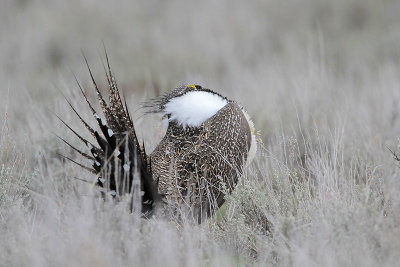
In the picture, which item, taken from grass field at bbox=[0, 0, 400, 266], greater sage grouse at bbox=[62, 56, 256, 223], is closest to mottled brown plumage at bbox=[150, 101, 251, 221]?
greater sage grouse at bbox=[62, 56, 256, 223]

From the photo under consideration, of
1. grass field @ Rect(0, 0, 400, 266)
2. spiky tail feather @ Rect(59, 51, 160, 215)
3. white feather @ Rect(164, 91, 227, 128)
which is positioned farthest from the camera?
white feather @ Rect(164, 91, 227, 128)

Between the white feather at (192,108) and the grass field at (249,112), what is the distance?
0.23m

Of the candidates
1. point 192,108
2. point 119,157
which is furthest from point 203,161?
point 119,157

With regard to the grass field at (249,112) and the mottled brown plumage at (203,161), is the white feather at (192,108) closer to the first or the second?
the mottled brown plumage at (203,161)

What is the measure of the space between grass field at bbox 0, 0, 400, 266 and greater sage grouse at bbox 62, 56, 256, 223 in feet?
0.45

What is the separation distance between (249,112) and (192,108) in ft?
7.10

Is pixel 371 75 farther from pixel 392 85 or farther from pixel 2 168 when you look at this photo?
pixel 2 168

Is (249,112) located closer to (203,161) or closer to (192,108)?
(192,108)

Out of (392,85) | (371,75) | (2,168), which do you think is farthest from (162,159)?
(371,75)

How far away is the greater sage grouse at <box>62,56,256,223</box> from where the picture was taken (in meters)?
3.13

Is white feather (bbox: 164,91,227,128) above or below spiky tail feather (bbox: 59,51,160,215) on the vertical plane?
above

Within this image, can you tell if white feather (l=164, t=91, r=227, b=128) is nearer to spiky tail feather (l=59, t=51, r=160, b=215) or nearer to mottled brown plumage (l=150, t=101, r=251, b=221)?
mottled brown plumage (l=150, t=101, r=251, b=221)

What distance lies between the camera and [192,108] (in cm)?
376

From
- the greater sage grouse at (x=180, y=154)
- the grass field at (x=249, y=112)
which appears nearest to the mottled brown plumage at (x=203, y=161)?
the greater sage grouse at (x=180, y=154)
